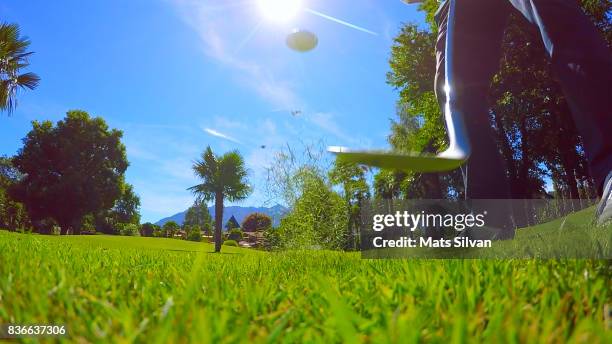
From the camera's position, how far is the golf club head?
1865 millimetres

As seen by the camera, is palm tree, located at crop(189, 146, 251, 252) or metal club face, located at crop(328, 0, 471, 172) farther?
palm tree, located at crop(189, 146, 251, 252)

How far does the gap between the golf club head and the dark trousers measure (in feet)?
1.69

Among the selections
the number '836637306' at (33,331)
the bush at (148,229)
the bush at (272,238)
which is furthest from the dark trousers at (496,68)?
the bush at (148,229)

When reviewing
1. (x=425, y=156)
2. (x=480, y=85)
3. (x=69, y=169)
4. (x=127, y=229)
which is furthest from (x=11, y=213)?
(x=425, y=156)

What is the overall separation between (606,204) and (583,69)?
25.3 inches

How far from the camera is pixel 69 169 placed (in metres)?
44.5

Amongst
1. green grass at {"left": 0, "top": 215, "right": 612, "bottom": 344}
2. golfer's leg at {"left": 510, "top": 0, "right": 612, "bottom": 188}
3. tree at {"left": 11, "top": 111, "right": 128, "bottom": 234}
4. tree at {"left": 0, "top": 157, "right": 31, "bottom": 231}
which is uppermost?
tree at {"left": 11, "top": 111, "right": 128, "bottom": 234}

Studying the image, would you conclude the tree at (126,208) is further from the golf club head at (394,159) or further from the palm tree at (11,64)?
the golf club head at (394,159)

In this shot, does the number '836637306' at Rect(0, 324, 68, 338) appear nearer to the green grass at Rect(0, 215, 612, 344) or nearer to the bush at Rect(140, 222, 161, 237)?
the green grass at Rect(0, 215, 612, 344)

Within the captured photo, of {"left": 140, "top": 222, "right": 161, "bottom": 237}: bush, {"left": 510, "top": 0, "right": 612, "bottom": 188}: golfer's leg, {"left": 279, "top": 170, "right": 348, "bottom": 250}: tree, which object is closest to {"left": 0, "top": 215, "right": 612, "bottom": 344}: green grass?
{"left": 510, "top": 0, "right": 612, "bottom": 188}: golfer's leg

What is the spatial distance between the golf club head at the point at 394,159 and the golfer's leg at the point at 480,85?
1.53ft

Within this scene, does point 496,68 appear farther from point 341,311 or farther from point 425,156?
point 341,311

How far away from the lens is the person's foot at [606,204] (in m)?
1.81

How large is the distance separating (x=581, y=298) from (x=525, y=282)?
186 mm
